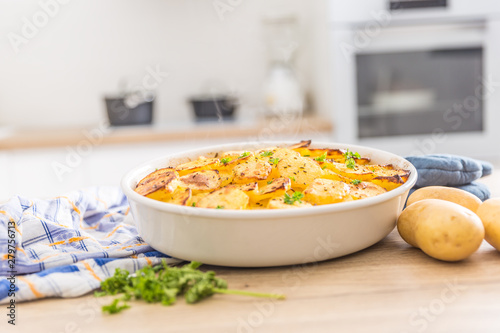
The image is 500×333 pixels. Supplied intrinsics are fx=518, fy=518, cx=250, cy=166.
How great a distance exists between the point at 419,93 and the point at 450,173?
1.66 m

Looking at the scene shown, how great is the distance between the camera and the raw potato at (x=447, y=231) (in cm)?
81

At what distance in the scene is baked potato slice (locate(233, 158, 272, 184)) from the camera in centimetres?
91

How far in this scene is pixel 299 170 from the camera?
3.05 feet

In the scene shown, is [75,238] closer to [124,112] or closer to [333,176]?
[333,176]

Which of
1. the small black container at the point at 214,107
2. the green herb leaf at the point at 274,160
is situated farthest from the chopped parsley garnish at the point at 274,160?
the small black container at the point at 214,107

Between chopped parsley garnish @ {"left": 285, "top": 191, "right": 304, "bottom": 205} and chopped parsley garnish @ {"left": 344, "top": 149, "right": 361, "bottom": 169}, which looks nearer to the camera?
chopped parsley garnish @ {"left": 285, "top": 191, "right": 304, "bottom": 205}

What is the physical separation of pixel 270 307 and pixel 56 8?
294 cm

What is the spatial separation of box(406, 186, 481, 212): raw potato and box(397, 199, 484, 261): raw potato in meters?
0.12

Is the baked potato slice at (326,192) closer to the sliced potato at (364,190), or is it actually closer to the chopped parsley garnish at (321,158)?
the sliced potato at (364,190)

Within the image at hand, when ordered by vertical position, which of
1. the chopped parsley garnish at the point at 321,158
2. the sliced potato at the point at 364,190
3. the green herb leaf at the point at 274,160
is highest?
the green herb leaf at the point at 274,160

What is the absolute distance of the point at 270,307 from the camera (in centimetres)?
72

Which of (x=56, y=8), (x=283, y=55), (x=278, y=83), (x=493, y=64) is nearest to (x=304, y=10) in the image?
(x=283, y=55)

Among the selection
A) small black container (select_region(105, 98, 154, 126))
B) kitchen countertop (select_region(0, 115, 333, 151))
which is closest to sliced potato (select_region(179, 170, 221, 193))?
kitchen countertop (select_region(0, 115, 333, 151))

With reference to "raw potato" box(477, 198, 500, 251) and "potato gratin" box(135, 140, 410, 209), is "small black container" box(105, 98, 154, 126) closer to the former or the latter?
"potato gratin" box(135, 140, 410, 209)
